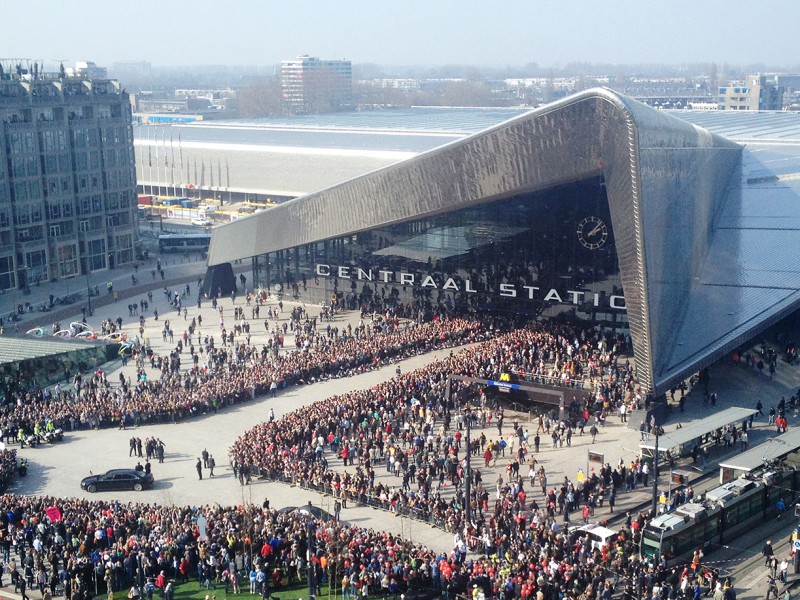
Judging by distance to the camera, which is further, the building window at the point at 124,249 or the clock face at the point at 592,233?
the building window at the point at 124,249

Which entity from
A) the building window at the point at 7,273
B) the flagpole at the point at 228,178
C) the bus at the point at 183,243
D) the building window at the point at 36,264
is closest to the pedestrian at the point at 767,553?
the building window at the point at 7,273

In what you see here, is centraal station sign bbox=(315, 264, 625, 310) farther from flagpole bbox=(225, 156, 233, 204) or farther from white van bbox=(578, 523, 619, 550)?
flagpole bbox=(225, 156, 233, 204)

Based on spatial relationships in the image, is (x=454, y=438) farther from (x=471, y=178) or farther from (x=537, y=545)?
(x=471, y=178)

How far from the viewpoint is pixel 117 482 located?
3066 centimetres

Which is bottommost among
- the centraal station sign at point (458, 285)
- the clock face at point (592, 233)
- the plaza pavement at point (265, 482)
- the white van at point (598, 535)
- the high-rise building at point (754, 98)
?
the plaza pavement at point (265, 482)

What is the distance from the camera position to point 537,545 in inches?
965

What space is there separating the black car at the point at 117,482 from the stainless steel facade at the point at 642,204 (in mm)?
16928

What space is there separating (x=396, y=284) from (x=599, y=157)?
15724 millimetres

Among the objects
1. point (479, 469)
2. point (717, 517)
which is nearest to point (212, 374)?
point (479, 469)

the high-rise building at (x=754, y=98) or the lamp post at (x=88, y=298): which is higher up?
the high-rise building at (x=754, y=98)

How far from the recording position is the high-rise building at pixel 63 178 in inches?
2345

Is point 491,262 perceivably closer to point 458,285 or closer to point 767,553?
point 458,285

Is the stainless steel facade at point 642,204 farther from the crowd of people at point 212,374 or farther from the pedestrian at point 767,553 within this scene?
the pedestrian at point 767,553

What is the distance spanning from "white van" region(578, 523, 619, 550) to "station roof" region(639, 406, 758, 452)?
4.60m
